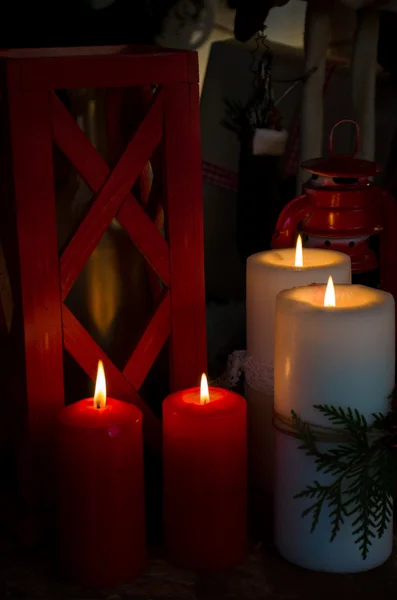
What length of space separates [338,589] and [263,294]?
320mm

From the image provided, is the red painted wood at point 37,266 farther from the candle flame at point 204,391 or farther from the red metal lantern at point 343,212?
the red metal lantern at point 343,212

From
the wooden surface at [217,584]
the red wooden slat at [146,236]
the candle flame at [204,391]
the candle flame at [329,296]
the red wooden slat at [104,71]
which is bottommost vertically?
the wooden surface at [217,584]

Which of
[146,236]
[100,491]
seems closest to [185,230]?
[146,236]

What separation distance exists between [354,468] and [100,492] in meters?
0.24

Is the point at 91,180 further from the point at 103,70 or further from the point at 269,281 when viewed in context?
the point at 269,281

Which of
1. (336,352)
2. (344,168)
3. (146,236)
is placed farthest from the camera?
(344,168)

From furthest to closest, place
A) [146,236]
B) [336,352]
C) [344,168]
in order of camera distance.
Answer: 1. [344,168]
2. [146,236]
3. [336,352]

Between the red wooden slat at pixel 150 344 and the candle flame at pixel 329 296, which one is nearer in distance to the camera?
the candle flame at pixel 329 296

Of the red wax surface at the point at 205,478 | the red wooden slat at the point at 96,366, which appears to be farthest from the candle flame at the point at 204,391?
the red wooden slat at the point at 96,366

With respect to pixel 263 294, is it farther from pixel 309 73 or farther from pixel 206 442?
pixel 309 73

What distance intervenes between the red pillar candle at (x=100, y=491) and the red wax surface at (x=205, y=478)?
36 mm

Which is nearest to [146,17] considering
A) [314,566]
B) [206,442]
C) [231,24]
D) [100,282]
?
[231,24]

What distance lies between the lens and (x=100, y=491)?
0.84 metres

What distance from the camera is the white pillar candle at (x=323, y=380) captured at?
807mm
